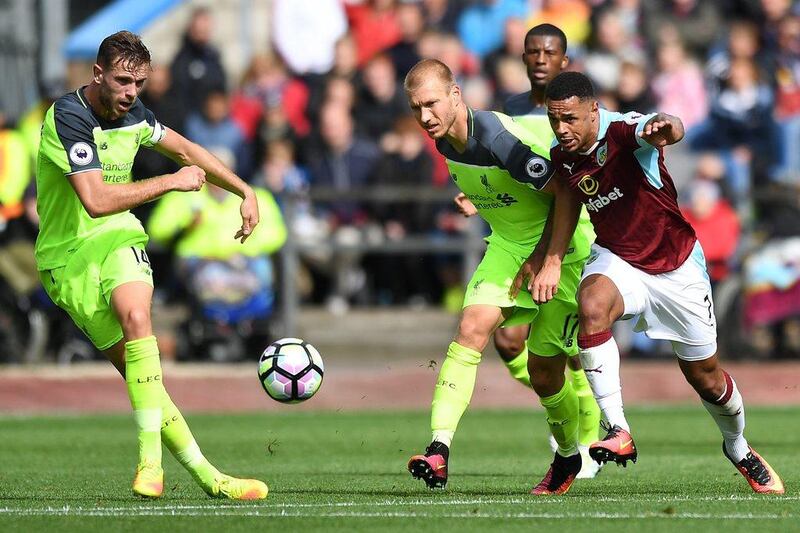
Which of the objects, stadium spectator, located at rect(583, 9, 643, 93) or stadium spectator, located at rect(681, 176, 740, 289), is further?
stadium spectator, located at rect(583, 9, 643, 93)

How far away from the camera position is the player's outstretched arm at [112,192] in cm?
791

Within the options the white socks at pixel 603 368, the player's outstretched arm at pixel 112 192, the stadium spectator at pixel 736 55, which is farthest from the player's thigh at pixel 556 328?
the stadium spectator at pixel 736 55

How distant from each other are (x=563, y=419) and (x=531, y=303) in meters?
0.70

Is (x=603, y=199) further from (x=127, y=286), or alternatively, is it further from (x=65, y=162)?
(x=65, y=162)

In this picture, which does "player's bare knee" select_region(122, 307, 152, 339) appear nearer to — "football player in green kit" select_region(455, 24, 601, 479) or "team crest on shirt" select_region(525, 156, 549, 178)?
"team crest on shirt" select_region(525, 156, 549, 178)


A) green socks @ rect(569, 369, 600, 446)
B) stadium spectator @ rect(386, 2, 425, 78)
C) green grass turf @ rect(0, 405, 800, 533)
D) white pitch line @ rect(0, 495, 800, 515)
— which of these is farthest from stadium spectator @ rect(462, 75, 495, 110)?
white pitch line @ rect(0, 495, 800, 515)

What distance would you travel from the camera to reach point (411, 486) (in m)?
9.05

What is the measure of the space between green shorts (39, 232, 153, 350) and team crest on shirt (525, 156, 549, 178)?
2012 millimetres

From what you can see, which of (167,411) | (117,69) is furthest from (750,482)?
(117,69)

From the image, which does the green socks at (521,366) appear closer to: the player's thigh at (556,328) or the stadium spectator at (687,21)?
the player's thigh at (556,328)

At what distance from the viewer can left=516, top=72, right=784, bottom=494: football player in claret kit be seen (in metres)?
8.10

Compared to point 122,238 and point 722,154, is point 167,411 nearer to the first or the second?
point 122,238

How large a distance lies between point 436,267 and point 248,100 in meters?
3.00

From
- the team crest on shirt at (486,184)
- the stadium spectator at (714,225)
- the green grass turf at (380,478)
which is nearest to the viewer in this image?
the green grass turf at (380,478)
